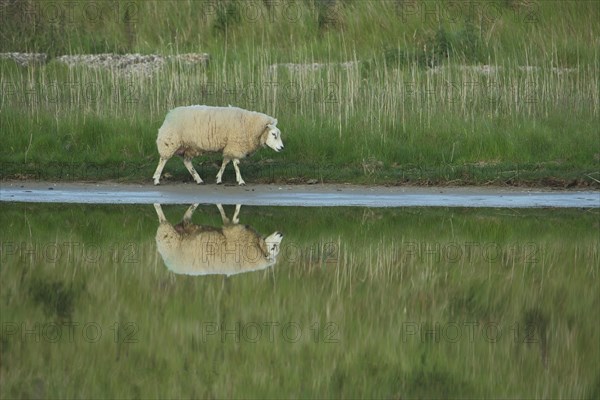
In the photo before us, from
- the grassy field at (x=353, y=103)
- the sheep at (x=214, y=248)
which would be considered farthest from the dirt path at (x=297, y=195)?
the sheep at (x=214, y=248)

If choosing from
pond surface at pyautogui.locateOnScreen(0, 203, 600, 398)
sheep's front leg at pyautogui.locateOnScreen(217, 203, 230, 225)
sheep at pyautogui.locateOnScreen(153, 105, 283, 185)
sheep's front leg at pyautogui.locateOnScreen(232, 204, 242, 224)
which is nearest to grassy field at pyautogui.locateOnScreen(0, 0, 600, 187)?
sheep at pyautogui.locateOnScreen(153, 105, 283, 185)

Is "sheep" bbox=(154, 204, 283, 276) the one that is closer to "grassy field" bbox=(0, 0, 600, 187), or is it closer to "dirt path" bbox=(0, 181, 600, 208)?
"dirt path" bbox=(0, 181, 600, 208)

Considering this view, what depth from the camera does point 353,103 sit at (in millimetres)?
19734

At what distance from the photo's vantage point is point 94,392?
7586mm

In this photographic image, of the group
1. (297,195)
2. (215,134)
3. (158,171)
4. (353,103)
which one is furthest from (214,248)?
(353,103)

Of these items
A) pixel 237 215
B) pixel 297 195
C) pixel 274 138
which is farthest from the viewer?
pixel 274 138

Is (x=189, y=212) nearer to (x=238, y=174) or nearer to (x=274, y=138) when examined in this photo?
(x=238, y=174)

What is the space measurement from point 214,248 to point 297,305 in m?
2.72

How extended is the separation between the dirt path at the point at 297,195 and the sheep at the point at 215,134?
1.54 ft

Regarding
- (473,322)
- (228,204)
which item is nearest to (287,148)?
(228,204)

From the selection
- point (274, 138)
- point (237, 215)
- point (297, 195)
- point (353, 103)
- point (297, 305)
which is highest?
point (353, 103)

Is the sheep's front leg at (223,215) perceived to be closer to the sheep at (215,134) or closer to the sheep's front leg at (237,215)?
the sheep's front leg at (237,215)

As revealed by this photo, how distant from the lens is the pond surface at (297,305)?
8016 millimetres

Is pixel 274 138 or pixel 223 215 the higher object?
pixel 274 138
